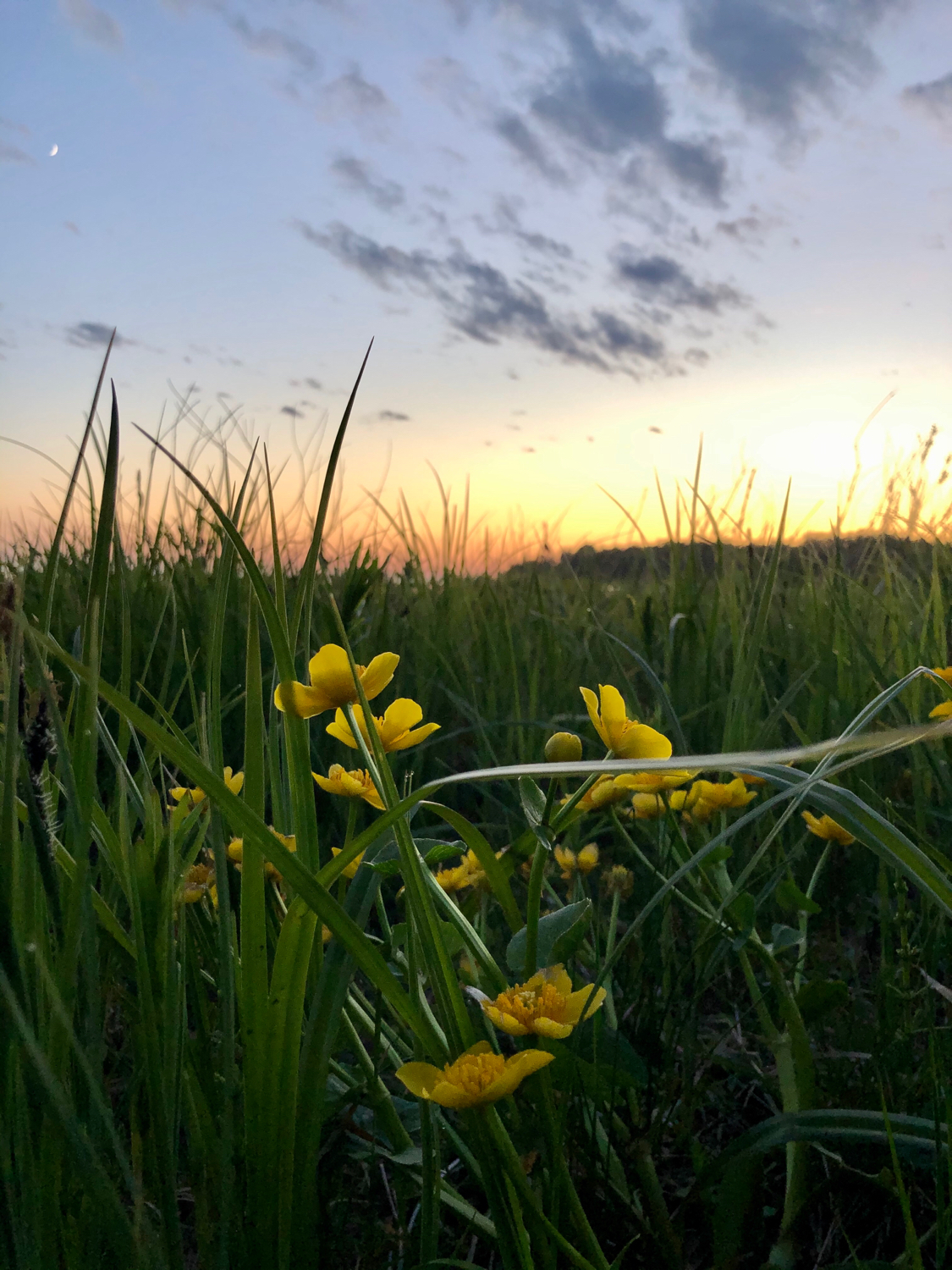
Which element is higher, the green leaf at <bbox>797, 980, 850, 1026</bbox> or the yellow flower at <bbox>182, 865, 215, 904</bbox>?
the yellow flower at <bbox>182, 865, 215, 904</bbox>

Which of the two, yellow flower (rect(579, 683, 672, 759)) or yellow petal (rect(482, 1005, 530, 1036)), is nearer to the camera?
yellow petal (rect(482, 1005, 530, 1036))

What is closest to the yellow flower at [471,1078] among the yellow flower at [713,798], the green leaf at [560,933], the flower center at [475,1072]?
the flower center at [475,1072]

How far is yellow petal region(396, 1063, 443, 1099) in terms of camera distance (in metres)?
0.57

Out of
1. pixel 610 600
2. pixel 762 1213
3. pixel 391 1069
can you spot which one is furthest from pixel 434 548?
pixel 762 1213

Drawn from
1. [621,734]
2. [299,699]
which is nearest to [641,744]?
[621,734]

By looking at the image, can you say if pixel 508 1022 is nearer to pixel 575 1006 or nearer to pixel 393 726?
pixel 575 1006

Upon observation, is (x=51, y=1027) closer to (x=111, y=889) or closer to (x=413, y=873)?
(x=111, y=889)

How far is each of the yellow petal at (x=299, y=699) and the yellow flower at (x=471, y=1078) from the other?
0.25 meters

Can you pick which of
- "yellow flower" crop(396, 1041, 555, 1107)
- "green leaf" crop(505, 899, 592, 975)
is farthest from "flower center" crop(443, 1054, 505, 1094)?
"green leaf" crop(505, 899, 592, 975)

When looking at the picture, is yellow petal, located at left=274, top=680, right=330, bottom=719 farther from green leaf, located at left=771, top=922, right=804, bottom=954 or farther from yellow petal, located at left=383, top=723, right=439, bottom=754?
green leaf, located at left=771, top=922, right=804, bottom=954

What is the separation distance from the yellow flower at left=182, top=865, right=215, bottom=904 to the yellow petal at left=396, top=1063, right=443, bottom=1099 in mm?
317

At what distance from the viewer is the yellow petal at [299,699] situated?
0.64 metres

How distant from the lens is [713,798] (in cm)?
104

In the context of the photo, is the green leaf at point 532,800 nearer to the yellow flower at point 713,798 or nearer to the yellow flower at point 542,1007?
the yellow flower at point 542,1007
